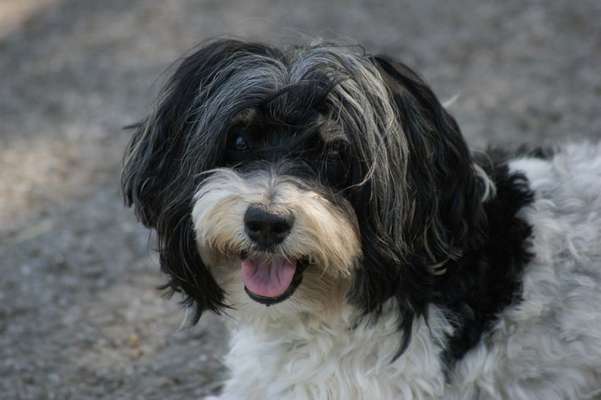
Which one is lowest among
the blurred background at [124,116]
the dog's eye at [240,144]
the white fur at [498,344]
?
the blurred background at [124,116]

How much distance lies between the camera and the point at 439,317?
3.34 m

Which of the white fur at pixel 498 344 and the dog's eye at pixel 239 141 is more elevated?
the dog's eye at pixel 239 141

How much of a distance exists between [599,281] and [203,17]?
6.35 meters

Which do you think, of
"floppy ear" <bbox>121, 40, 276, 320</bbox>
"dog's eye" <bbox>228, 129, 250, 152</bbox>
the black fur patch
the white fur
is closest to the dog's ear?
"floppy ear" <bbox>121, 40, 276, 320</bbox>

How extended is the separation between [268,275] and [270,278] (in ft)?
0.05

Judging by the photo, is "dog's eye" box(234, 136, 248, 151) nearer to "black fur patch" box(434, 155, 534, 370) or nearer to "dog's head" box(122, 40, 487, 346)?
"dog's head" box(122, 40, 487, 346)

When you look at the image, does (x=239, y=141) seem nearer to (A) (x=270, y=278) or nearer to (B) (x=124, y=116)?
(A) (x=270, y=278)

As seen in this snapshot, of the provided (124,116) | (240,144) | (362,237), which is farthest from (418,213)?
(124,116)

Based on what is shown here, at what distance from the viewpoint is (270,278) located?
10.6 feet

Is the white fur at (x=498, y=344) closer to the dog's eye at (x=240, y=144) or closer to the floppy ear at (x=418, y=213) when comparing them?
the floppy ear at (x=418, y=213)

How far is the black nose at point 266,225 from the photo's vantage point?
296 centimetres

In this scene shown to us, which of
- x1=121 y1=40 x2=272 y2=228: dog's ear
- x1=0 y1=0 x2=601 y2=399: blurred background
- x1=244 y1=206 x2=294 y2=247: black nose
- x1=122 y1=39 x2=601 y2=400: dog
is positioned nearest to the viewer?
x1=244 y1=206 x2=294 y2=247: black nose

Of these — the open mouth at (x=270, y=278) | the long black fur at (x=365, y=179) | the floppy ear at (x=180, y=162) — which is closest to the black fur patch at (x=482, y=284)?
the long black fur at (x=365, y=179)

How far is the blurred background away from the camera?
455cm
